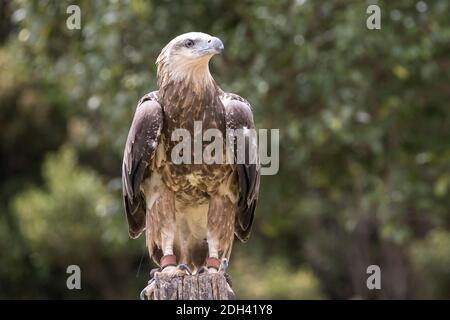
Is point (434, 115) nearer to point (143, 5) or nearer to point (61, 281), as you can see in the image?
point (143, 5)

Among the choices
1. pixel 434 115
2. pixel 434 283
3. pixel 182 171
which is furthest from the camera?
pixel 434 283

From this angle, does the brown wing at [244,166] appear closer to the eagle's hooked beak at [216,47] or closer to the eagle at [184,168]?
the eagle at [184,168]

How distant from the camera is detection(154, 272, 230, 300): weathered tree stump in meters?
4.86

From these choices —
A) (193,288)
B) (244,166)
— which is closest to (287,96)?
(244,166)

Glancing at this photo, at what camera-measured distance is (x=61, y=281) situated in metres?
14.5

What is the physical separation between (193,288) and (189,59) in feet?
4.71

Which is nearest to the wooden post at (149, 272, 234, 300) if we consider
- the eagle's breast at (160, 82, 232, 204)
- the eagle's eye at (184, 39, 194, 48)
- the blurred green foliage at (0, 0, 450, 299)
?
the eagle's breast at (160, 82, 232, 204)

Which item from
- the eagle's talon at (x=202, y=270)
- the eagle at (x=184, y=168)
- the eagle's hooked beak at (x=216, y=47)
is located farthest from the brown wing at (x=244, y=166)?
the eagle's talon at (x=202, y=270)

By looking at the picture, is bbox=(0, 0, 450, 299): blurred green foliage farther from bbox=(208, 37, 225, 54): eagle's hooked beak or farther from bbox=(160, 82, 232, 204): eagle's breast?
bbox=(208, 37, 225, 54): eagle's hooked beak

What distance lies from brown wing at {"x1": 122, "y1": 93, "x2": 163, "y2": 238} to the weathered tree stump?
823 millimetres

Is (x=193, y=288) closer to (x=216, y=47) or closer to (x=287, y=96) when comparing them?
(x=216, y=47)
